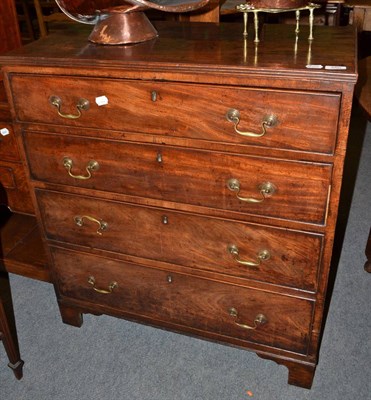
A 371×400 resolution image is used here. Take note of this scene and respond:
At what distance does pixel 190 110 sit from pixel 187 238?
0.46 meters

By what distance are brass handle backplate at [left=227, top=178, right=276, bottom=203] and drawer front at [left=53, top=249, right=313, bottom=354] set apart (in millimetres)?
358

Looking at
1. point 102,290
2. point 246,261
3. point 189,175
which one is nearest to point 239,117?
point 189,175

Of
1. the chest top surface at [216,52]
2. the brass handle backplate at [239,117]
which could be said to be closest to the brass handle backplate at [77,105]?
the chest top surface at [216,52]

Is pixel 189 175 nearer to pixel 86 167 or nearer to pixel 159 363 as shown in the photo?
pixel 86 167

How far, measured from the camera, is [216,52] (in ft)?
Answer: 4.66

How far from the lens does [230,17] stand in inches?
144

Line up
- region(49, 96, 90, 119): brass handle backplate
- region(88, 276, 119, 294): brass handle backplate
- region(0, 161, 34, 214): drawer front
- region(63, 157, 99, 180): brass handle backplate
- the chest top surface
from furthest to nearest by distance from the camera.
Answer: region(0, 161, 34, 214): drawer front → region(88, 276, 119, 294): brass handle backplate → region(63, 157, 99, 180): brass handle backplate → region(49, 96, 90, 119): brass handle backplate → the chest top surface

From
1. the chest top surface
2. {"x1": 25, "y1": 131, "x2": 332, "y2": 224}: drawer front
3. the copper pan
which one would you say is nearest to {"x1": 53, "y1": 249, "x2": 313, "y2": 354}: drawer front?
{"x1": 25, "y1": 131, "x2": 332, "y2": 224}: drawer front

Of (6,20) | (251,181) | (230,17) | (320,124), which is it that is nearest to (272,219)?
(251,181)

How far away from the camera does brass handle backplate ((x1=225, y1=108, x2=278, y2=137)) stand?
1.31 m

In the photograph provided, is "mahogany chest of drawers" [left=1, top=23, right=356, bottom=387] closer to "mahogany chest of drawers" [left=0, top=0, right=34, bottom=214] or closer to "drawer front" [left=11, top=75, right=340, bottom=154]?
"drawer front" [left=11, top=75, right=340, bottom=154]

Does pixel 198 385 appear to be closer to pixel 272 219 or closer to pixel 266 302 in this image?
pixel 266 302

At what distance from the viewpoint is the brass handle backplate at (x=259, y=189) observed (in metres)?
1.42

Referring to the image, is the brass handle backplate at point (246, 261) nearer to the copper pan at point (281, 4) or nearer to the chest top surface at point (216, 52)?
the chest top surface at point (216, 52)
